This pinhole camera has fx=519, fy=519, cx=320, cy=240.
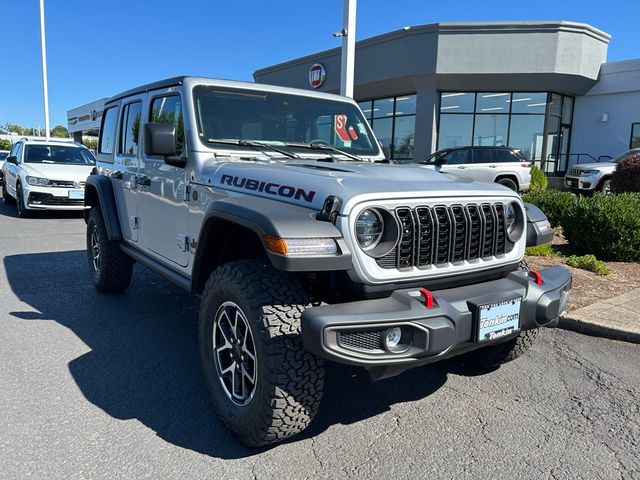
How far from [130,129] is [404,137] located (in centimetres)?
1821

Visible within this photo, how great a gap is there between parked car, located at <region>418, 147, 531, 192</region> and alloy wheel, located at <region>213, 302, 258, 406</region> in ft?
43.1

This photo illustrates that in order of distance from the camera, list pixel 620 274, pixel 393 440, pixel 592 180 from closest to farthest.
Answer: pixel 393 440 → pixel 620 274 → pixel 592 180

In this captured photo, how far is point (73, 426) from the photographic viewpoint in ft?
9.53

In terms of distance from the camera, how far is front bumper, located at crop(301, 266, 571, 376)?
2.22 metres

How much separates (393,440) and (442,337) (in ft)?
2.70

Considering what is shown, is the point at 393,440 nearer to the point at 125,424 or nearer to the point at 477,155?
the point at 125,424

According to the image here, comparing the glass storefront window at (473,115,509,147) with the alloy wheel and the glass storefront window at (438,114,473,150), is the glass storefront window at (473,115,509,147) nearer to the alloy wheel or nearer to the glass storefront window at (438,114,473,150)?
the glass storefront window at (438,114,473,150)

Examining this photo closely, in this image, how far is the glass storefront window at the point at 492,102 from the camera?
20.2 metres

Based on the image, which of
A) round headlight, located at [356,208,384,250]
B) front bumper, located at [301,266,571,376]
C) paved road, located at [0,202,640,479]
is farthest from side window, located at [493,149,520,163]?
round headlight, located at [356,208,384,250]

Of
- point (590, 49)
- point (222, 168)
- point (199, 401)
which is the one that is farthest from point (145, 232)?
point (590, 49)

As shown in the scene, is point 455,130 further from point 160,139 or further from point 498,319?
point 498,319

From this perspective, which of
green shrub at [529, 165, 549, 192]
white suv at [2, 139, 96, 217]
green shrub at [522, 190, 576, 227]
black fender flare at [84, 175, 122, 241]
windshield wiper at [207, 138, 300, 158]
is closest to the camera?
windshield wiper at [207, 138, 300, 158]

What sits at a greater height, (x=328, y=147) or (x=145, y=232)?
(x=328, y=147)

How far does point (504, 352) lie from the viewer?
3525 millimetres
